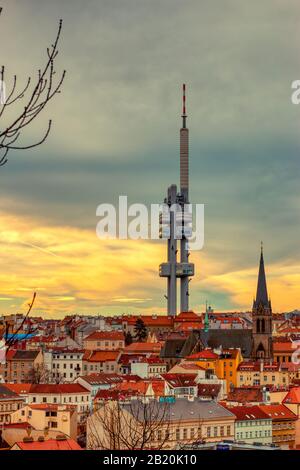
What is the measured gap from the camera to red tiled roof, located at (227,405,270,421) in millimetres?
28828

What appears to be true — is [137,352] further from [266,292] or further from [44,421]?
[44,421]

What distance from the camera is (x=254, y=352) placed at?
171 ft

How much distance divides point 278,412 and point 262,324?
21.8 m

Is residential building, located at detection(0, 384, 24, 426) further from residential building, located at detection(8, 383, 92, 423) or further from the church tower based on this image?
the church tower

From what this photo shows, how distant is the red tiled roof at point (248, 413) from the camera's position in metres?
28.8

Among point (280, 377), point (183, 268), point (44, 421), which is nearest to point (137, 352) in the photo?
point (280, 377)

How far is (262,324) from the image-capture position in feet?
172

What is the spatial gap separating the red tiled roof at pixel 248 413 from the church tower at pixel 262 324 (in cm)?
2169

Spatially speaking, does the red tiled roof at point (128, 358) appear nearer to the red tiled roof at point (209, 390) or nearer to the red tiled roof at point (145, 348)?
the red tiled roof at point (145, 348)

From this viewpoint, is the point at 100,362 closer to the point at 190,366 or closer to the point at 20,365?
the point at 20,365

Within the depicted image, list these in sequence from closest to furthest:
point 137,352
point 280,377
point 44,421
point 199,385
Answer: point 44,421 → point 199,385 → point 280,377 → point 137,352

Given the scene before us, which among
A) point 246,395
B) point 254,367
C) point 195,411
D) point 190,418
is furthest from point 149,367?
point 190,418

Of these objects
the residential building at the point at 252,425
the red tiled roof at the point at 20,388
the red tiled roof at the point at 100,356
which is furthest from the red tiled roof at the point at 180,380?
the red tiled roof at the point at 100,356
